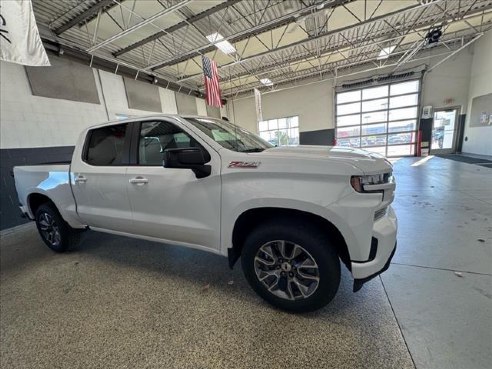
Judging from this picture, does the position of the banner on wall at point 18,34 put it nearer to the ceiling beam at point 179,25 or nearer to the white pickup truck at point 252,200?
the white pickup truck at point 252,200

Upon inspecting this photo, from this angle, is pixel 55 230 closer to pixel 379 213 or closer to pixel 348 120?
pixel 379 213

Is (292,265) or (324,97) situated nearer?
(292,265)

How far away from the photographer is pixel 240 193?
5.71 ft

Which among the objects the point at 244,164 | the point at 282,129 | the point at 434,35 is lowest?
the point at 244,164

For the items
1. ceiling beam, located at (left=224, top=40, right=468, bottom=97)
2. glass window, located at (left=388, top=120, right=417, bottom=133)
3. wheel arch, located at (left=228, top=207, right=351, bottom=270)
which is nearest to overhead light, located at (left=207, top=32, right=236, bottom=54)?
ceiling beam, located at (left=224, top=40, right=468, bottom=97)

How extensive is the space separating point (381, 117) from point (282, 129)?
236 inches

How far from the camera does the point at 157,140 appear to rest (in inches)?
91.6

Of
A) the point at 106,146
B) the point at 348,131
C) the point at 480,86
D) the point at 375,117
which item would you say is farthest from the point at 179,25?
the point at 480,86

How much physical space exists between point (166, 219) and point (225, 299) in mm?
927

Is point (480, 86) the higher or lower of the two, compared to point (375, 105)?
higher

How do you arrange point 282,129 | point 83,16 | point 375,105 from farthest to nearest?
point 282,129, point 375,105, point 83,16

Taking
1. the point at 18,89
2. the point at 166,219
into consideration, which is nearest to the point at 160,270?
the point at 166,219

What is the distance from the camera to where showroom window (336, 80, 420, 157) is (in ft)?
41.6

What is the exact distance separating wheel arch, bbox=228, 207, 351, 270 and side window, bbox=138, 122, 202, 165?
2.93 feet
